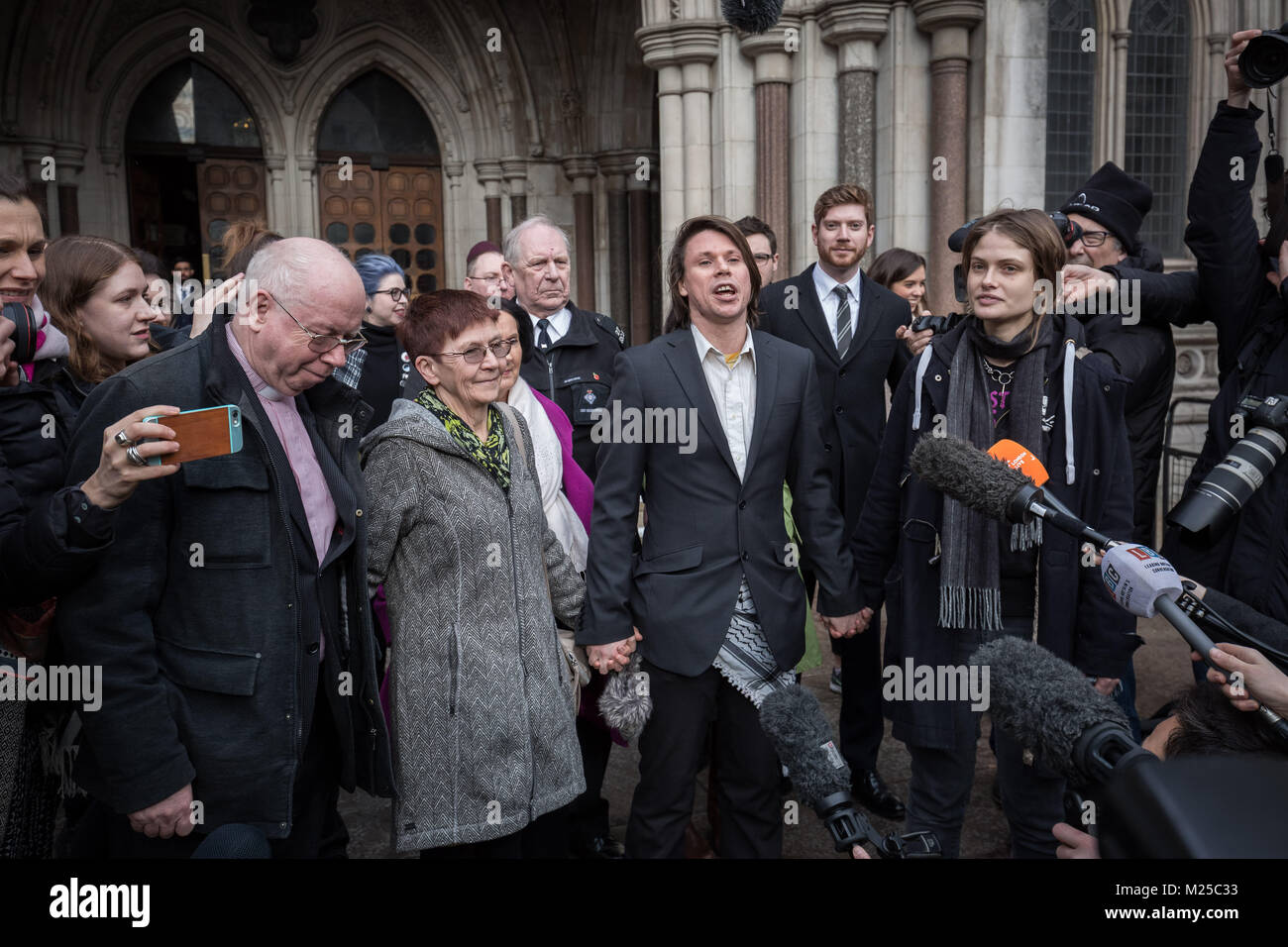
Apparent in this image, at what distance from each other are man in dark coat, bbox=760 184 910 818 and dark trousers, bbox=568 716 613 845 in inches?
39.5

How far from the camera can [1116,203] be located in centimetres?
375

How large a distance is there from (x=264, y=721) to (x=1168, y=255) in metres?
8.56

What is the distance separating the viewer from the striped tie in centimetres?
390

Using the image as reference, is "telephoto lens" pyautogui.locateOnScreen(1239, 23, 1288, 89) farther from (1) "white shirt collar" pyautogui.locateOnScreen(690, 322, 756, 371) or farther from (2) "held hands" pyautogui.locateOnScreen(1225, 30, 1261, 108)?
(1) "white shirt collar" pyautogui.locateOnScreen(690, 322, 756, 371)

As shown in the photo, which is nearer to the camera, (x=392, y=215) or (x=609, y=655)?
(x=609, y=655)

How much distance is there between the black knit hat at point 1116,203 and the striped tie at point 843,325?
0.96 meters

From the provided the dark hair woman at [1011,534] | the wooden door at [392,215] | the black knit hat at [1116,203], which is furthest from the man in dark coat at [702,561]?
the wooden door at [392,215]

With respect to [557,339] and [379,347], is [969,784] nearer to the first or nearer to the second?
[557,339]

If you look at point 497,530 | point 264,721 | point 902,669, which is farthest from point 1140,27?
point 264,721

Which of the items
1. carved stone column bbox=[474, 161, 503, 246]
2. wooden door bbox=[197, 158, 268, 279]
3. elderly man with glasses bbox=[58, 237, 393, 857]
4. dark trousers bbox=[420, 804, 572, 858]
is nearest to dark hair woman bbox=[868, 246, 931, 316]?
dark trousers bbox=[420, 804, 572, 858]

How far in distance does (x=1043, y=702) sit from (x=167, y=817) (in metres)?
1.76

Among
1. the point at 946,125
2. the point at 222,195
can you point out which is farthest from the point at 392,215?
the point at 946,125

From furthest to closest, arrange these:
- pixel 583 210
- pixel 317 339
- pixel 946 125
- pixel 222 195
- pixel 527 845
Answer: pixel 583 210 → pixel 222 195 → pixel 946 125 → pixel 527 845 → pixel 317 339

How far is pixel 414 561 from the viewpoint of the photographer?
8.48 feet
